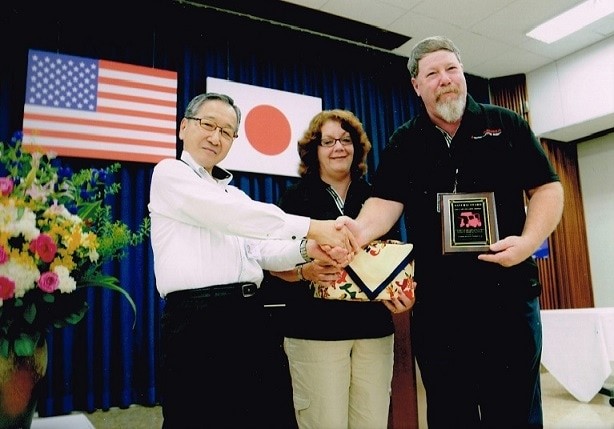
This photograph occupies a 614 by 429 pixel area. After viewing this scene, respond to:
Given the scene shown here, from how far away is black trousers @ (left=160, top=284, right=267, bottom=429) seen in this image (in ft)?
3.97

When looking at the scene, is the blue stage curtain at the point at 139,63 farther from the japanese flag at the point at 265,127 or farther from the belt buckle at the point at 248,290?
the belt buckle at the point at 248,290

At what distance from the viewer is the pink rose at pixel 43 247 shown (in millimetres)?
1061

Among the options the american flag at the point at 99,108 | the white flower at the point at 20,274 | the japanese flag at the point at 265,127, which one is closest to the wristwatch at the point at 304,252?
the white flower at the point at 20,274

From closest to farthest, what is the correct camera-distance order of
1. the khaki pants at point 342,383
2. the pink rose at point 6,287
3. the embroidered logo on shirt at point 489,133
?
Result: the pink rose at point 6,287 → the embroidered logo on shirt at point 489,133 → the khaki pants at point 342,383

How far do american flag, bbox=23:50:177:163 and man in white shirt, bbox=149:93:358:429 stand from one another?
7.06 ft

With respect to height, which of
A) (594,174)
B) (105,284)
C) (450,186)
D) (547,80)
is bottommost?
(105,284)

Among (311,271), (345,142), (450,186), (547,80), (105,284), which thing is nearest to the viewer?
(105,284)

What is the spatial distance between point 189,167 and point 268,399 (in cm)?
72

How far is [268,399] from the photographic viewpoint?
1312 mm

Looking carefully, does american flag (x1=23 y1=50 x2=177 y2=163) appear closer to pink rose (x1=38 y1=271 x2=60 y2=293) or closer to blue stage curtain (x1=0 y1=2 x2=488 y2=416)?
blue stage curtain (x1=0 y1=2 x2=488 y2=416)

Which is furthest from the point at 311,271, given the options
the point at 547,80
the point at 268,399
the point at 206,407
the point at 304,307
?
the point at 547,80

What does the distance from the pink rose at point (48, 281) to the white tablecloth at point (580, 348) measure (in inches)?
128

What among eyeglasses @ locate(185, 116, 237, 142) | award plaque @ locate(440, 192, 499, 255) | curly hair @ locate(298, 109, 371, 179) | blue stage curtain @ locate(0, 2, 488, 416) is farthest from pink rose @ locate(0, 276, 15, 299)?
blue stage curtain @ locate(0, 2, 488, 416)

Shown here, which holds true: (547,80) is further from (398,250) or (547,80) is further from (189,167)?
(189,167)
